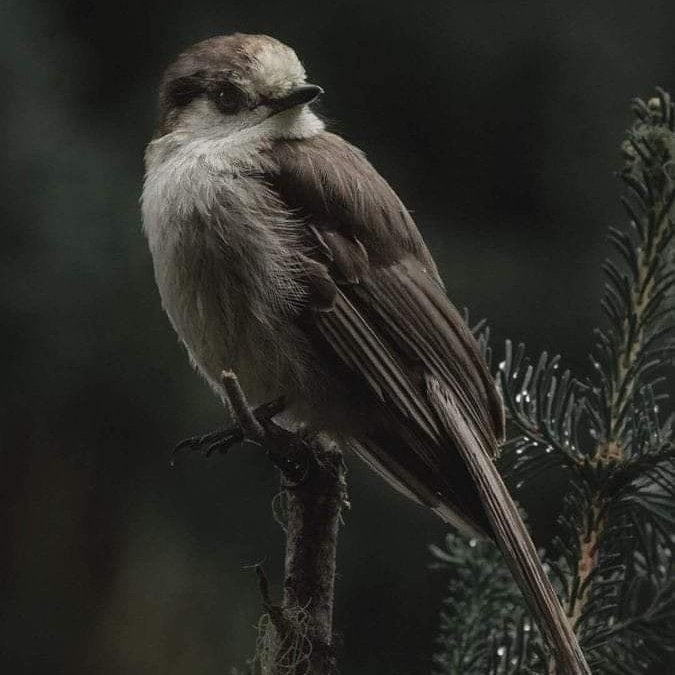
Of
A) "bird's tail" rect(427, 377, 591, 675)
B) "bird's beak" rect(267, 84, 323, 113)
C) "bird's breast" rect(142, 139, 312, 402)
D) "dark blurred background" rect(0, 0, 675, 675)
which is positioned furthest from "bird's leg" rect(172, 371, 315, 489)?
"dark blurred background" rect(0, 0, 675, 675)

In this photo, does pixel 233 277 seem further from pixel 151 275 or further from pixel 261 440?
pixel 151 275

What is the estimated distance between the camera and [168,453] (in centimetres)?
328

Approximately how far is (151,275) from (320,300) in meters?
0.88

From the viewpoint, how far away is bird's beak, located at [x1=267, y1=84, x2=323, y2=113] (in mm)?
2773

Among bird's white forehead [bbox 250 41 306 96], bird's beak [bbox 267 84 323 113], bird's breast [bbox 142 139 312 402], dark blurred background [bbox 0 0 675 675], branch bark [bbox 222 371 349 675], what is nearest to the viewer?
branch bark [bbox 222 371 349 675]

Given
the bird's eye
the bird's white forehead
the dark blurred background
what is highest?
the bird's white forehead

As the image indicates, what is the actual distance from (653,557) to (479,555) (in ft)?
0.97

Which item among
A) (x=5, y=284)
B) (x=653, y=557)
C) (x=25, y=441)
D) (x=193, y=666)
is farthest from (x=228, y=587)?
(x=653, y=557)

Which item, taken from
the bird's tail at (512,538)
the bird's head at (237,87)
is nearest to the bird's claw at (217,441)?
the bird's tail at (512,538)

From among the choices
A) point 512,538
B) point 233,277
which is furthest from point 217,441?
point 512,538

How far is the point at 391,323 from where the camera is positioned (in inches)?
104

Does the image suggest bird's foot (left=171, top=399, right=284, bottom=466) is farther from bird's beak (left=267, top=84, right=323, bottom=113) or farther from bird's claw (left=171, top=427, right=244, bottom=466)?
bird's beak (left=267, top=84, right=323, bottom=113)

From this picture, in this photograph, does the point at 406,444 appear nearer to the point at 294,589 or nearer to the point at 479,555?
the point at 479,555

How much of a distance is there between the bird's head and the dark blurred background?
43 cm
